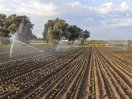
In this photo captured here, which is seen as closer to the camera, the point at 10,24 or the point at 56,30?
the point at 10,24

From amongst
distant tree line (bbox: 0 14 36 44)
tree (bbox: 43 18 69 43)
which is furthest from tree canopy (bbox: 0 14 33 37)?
tree (bbox: 43 18 69 43)

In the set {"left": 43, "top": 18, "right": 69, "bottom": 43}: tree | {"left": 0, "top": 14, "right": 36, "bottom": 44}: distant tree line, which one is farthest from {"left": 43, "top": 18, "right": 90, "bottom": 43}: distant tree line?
{"left": 0, "top": 14, "right": 36, "bottom": 44}: distant tree line

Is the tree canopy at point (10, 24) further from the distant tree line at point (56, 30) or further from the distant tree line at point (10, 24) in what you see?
the distant tree line at point (56, 30)

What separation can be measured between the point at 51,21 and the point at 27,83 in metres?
105

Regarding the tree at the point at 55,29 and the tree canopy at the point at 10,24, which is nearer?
the tree canopy at the point at 10,24

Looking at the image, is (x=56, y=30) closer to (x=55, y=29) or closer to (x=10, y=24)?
(x=55, y=29)

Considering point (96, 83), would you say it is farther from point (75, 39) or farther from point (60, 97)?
point (75, 39)

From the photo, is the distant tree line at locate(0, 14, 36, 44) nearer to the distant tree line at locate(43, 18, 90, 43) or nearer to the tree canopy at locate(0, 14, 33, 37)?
the tree canopy at locate(0, 14, 33, 37)

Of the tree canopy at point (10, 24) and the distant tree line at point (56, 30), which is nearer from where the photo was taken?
the tree canopy at point (10, 24)

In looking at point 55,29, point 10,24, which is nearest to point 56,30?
point 55,29

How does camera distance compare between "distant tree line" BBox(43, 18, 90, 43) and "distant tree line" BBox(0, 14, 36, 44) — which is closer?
"distant tree line" BBox(0, 14, 36, 44)

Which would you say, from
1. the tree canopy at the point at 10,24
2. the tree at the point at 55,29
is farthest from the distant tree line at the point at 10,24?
the tree at the point at 55,29

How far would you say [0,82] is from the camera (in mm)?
16828

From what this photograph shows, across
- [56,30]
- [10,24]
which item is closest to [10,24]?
[10,24]
